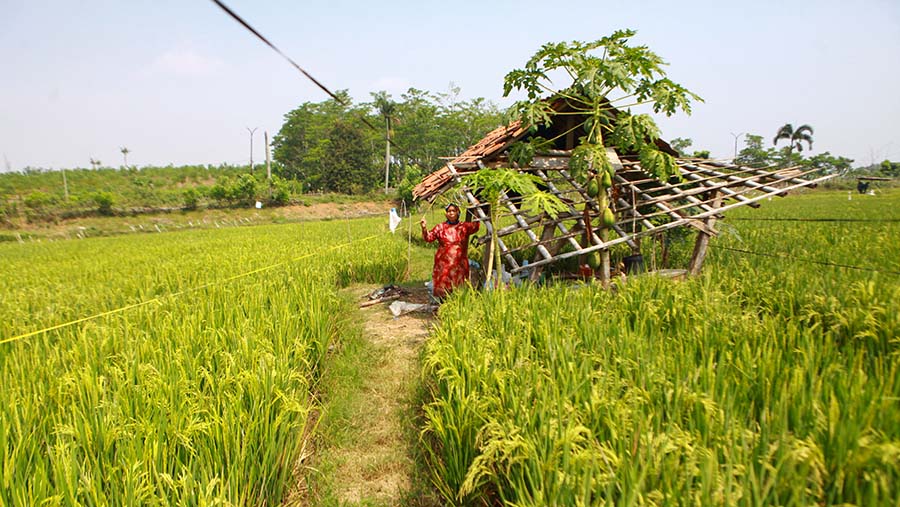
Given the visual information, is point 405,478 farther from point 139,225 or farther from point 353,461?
point 139,225

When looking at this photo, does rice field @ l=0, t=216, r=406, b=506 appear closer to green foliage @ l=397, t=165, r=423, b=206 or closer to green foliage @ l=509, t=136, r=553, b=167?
green foliage @ l=509, t=136, r=553, b=167

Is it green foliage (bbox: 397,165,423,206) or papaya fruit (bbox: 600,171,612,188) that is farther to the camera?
green foliage (bbox: 397,165,423,206)

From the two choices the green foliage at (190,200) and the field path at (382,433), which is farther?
the green foliage at (190,200)

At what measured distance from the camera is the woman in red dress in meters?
5.67

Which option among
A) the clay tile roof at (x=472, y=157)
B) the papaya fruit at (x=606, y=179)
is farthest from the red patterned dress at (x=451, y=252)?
the papaya fruit at (x=606, y=179)

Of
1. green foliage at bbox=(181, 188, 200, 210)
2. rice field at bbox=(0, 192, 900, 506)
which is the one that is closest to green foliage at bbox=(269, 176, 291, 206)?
green foliage at bbox=(181, 188, 200, 210)

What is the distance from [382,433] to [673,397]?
2.09 m

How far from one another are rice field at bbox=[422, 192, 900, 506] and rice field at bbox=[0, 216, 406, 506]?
3.18ft

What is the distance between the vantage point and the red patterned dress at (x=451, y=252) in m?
5.67

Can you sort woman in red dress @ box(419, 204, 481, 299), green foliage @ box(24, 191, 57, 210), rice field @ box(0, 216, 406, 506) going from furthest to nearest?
green foliage @ box(24, 191, 57, 210) → woman in red dress @ box(419, 204, 481, 299) → rice field @ box(0, 216, 406, 506)

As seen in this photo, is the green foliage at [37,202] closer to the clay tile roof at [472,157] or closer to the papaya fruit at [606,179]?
the clay tile roof at [472,157]

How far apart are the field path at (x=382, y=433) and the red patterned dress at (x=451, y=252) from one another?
32.2 inches

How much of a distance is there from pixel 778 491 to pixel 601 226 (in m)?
3.12

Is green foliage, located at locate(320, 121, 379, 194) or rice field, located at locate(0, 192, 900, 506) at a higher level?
green foliage, located at locate(320, 121, 379, 194)
